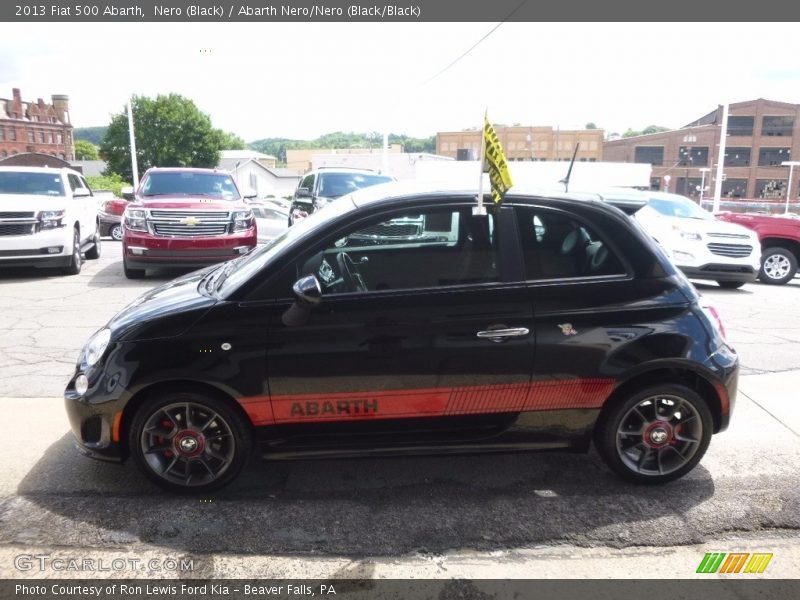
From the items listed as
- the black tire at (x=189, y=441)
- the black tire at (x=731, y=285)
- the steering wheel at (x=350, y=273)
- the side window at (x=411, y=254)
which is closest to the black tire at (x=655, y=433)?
the side window at (x=411, y=254)

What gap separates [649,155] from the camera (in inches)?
2901

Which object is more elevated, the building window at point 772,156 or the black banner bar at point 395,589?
the building window at point 772,156

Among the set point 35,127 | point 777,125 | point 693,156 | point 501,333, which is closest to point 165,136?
point 35,127

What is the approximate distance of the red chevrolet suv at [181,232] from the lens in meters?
9.84

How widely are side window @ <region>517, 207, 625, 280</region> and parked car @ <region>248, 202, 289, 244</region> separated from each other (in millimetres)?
12802

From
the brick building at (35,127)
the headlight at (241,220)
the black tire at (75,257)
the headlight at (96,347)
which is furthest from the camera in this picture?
the brick building at (35,127)

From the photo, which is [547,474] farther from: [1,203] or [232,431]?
[1,203]

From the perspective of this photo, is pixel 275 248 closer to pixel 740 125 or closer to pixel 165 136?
pixel 740 125

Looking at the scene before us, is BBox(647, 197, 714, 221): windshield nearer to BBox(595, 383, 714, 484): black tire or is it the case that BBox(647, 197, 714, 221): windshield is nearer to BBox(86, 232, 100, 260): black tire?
BBox(595, 383, 714, 484): black tire

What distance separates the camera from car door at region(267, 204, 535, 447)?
3439 mm

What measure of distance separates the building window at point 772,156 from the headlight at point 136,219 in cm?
7175

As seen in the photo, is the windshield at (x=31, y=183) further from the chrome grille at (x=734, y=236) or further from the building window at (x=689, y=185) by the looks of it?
the building window at (x=689, y=185)

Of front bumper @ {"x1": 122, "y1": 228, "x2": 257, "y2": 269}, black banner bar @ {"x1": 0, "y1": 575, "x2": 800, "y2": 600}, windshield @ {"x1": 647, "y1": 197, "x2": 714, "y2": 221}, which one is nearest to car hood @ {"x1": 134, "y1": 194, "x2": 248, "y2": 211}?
front bumper @ {"x1": 122, "y1": 228, "x2": 257, "y2": 269}

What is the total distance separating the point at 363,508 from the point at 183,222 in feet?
24.5
